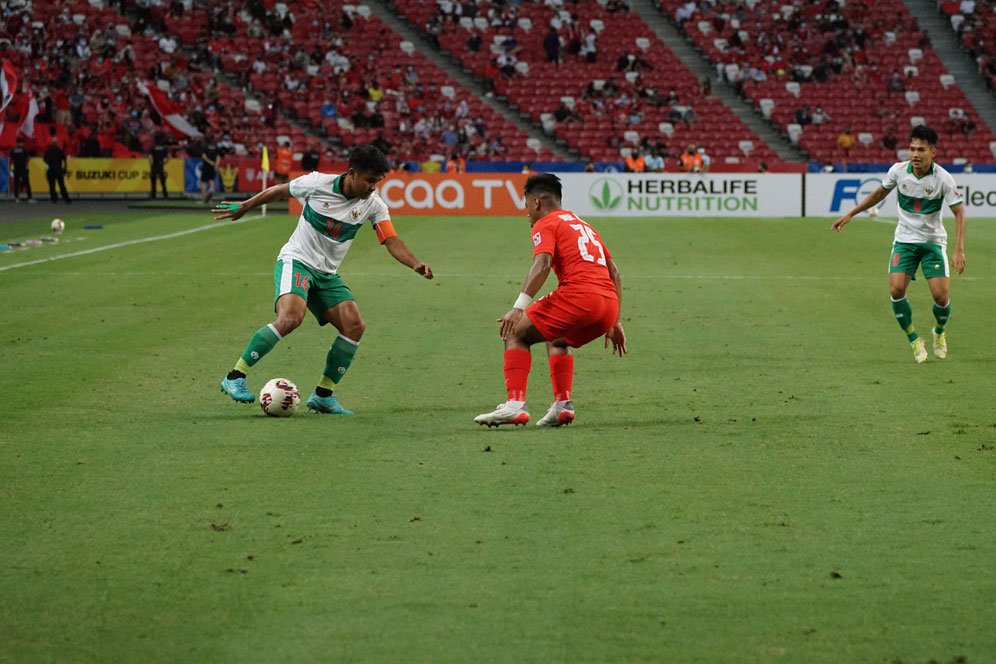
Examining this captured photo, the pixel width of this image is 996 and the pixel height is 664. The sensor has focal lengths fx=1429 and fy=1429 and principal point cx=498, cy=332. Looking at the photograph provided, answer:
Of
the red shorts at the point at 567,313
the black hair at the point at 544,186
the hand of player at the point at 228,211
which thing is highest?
the black hair at the point at 544,186

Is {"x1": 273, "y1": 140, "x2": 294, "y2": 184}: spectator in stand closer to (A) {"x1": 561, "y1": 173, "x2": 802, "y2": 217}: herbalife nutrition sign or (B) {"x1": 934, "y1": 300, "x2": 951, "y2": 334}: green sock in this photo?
(A) {"x1": 561, "y1": 173, "x2": 802, "y2": 217}: herbalife nutrition sign

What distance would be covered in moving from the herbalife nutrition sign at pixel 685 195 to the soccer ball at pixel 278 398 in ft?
96.5

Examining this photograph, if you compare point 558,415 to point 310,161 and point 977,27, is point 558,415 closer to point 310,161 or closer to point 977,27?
point 310,161

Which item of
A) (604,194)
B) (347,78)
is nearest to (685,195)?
(604,194)

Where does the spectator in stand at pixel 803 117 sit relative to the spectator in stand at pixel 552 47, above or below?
below

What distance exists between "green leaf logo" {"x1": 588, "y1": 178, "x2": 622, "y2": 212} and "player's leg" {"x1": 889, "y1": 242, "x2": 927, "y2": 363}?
25457 millimetres

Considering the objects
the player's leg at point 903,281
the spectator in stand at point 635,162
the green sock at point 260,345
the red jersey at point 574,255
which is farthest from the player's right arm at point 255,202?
the spectator in stand at point 635,162

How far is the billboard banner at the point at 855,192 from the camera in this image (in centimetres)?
3800

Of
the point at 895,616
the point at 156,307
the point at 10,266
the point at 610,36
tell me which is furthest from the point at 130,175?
the point at 895,616

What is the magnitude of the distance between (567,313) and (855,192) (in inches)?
1213

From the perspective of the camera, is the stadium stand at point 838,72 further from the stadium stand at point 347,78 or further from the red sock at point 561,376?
the red sock at point 561,376

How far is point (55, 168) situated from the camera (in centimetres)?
4350

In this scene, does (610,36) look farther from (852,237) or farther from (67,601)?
(67,601)

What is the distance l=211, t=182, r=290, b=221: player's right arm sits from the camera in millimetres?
10422
